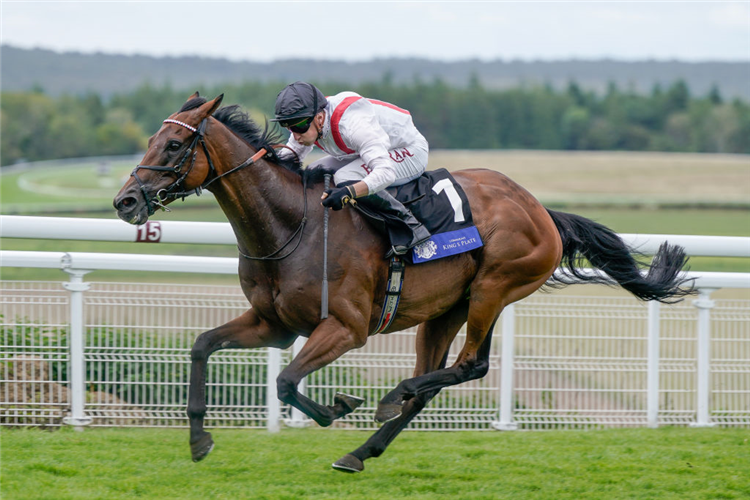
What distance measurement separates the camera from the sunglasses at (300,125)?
12.9 ft

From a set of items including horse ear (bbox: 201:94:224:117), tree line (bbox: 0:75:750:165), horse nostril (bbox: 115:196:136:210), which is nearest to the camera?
horse nostril (bbox: 115:196:136:210)

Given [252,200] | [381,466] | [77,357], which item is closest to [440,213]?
[252,200]

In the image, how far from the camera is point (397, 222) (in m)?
4.02

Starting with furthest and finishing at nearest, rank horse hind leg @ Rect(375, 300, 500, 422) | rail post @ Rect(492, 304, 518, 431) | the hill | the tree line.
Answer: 1. the hill
2. the tree line
3. rail post @ Rect(492, 304, 518, 431)
4. horse hind leg @ Rect(375, 300, 500, 422)

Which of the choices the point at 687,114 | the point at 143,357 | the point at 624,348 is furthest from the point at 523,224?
the point at 687,114

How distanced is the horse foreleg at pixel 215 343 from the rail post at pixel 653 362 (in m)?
2.54

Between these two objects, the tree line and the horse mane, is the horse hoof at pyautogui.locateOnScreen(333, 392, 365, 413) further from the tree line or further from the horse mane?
the tree line

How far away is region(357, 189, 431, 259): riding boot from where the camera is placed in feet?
13.1

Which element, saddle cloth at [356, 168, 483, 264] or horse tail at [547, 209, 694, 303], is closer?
saddle cloth at [356, 168, 483, 264]

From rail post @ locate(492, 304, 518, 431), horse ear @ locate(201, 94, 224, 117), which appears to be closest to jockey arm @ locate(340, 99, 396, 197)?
horse ear @ locate(201, 94, 224, 117)

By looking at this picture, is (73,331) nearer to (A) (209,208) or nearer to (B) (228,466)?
(B) (228,466)

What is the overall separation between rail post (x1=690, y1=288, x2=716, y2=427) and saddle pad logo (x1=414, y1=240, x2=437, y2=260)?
2.19 meters

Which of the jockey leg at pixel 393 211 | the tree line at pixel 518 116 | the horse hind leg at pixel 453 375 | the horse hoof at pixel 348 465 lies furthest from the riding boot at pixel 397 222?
the tree line at pixel 518 116

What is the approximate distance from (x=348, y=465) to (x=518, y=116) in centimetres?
8750
